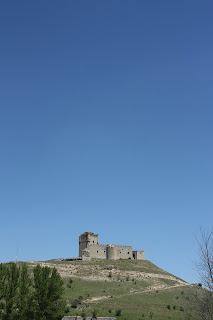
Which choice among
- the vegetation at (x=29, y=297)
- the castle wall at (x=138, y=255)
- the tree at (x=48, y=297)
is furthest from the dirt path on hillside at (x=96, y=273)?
the vegetation at (x=29, y=297)

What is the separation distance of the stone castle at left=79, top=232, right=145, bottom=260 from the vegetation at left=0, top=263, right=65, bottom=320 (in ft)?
198

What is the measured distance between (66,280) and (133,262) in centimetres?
3235

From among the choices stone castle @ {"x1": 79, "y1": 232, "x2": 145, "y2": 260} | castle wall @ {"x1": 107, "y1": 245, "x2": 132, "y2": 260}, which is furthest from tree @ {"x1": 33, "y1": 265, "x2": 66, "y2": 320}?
castle wall @ {"x1": 107, "y1": 245, "x2": 132, "y2": 260}

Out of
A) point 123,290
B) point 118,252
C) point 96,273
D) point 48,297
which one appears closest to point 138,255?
point 118,252

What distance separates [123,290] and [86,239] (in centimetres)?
3909

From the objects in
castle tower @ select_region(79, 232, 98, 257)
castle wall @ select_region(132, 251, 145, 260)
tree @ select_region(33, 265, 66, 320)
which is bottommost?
tree @ select_region(33, 265, 66, 320)

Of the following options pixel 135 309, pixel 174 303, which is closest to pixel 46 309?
pixel 135 309

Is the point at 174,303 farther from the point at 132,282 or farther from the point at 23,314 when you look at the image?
the point at 23,314

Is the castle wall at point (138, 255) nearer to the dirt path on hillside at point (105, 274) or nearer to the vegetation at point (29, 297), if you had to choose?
the dirt path on hillside at point (105, 274)

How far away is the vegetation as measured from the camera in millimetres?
44938


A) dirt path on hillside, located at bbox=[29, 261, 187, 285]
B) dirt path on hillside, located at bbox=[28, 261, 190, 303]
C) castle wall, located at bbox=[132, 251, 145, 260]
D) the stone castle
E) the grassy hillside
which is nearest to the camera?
the grassy hillside

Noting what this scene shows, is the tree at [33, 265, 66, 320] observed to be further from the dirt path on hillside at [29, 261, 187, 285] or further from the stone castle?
the stone castle

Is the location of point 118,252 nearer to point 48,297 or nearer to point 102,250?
point 102,250

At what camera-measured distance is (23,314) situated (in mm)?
44406
